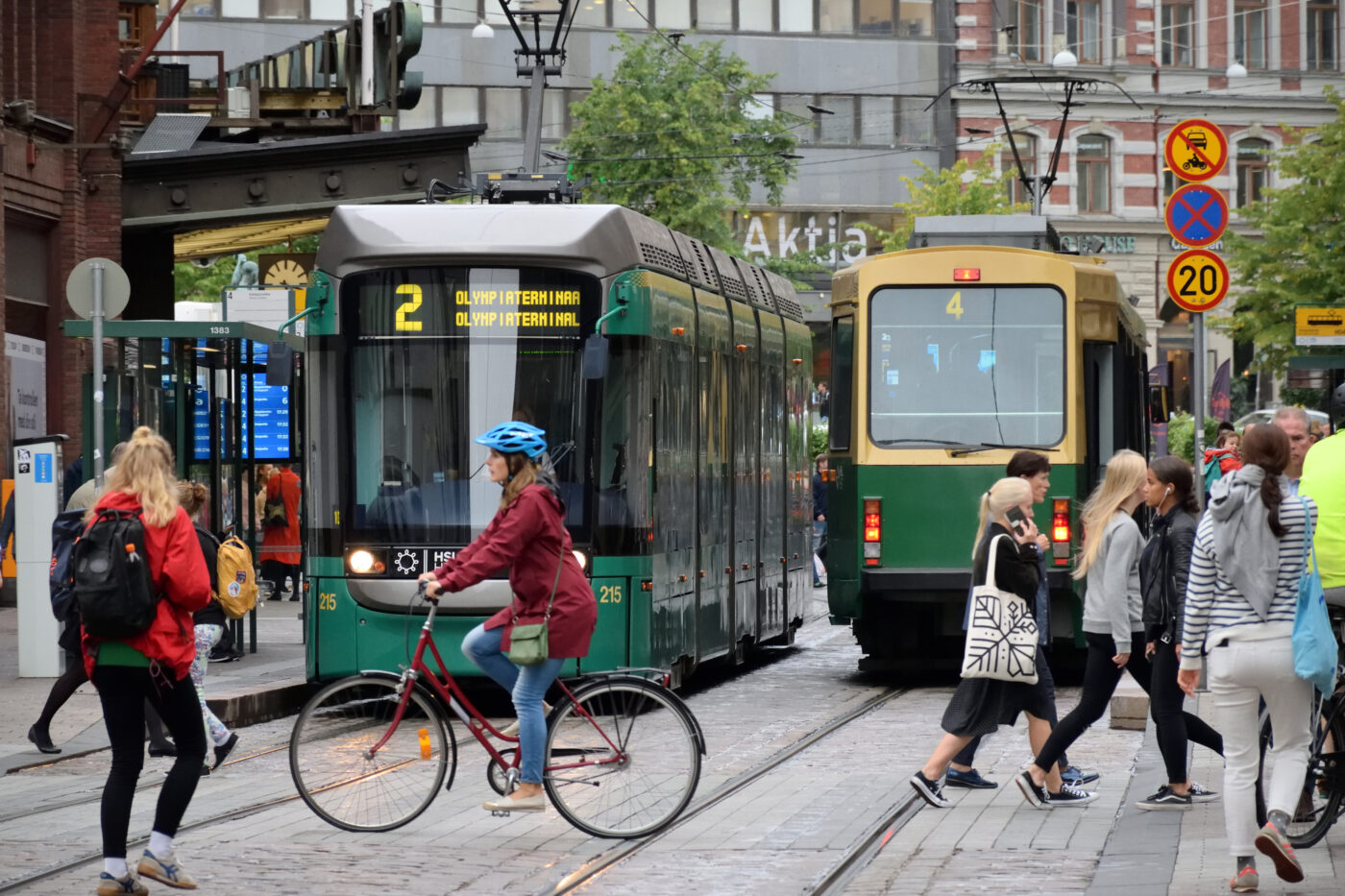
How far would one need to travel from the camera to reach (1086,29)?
60344 mm

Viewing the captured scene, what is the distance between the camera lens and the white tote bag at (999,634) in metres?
9.62

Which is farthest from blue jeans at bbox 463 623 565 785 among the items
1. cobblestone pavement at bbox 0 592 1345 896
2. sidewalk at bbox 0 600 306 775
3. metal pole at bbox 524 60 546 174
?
metal pole at bbox 524 60 546 174

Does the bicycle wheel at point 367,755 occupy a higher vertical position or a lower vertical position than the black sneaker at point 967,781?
higher

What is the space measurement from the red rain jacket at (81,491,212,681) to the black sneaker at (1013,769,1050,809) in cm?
379

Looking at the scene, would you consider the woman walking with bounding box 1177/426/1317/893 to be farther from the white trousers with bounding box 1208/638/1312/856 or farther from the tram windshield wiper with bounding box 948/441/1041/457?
the tram windshield wiper with bounding box 948/441/1041/457

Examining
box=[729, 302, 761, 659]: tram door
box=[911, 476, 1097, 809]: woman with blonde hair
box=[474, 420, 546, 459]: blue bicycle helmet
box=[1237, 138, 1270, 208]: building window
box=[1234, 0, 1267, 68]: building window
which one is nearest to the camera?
box=[474, 420, 546, 459]: blue bicycle helmet

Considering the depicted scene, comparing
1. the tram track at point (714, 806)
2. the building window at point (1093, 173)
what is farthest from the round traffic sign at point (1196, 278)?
the building window at point (1093, 173)

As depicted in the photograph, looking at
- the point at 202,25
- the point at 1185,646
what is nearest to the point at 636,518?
the point at 1185,646

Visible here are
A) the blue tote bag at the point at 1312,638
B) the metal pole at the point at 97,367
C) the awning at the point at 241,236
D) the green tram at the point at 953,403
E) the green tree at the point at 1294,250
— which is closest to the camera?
the blue tote bag at the point at 1312,638

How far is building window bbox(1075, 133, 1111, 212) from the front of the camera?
200ft

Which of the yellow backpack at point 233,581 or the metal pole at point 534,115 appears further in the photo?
the metal pole at point 534,115

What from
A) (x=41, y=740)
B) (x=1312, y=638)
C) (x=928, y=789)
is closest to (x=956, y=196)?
(x=41, y=740)

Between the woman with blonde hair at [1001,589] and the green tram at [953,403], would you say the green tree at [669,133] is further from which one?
the woman with blonde hair at [1001,589]

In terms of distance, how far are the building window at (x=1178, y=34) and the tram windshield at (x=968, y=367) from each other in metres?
46.9
